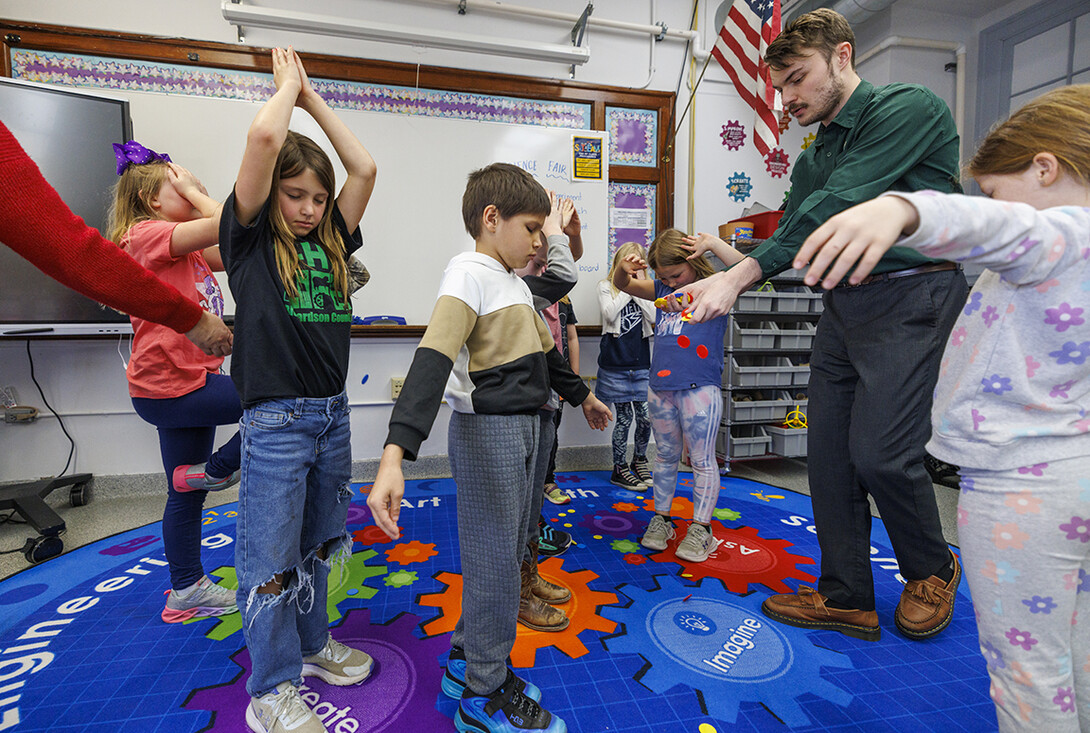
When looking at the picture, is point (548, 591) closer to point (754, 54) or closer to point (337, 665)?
point (337, 665)

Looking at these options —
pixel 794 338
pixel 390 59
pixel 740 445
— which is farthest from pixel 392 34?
pixel 740 445

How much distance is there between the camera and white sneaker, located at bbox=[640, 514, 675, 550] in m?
1.92

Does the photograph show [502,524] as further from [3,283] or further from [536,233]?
[3,283]

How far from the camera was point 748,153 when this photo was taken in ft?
11.2

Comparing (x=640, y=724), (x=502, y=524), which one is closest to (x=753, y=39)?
(x=502, y=524)

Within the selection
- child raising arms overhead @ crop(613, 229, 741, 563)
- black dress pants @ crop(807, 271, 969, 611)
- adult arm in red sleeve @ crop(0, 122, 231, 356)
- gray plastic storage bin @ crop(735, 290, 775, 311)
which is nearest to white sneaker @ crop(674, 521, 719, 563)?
child raising arms overhead @ crop(613, 229, 741, 563)

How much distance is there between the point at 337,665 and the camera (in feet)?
4.00

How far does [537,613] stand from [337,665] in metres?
0.52

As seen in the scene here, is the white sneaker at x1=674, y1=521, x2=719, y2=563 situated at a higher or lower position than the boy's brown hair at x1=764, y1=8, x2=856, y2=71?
lower

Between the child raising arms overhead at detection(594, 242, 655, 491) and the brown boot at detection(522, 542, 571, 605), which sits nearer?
the brown boot at detection(522, 542, 571, 605)

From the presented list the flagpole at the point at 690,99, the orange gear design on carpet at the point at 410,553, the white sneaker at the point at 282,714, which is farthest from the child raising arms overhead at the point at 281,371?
the flagpole at the point at 690,99

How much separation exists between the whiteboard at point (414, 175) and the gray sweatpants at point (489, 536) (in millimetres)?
2012

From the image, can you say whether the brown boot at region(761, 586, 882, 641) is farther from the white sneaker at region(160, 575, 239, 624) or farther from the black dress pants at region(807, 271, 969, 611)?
the white sneaker at region(160, 575, 239, 624)

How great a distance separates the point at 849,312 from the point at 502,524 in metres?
1.08
